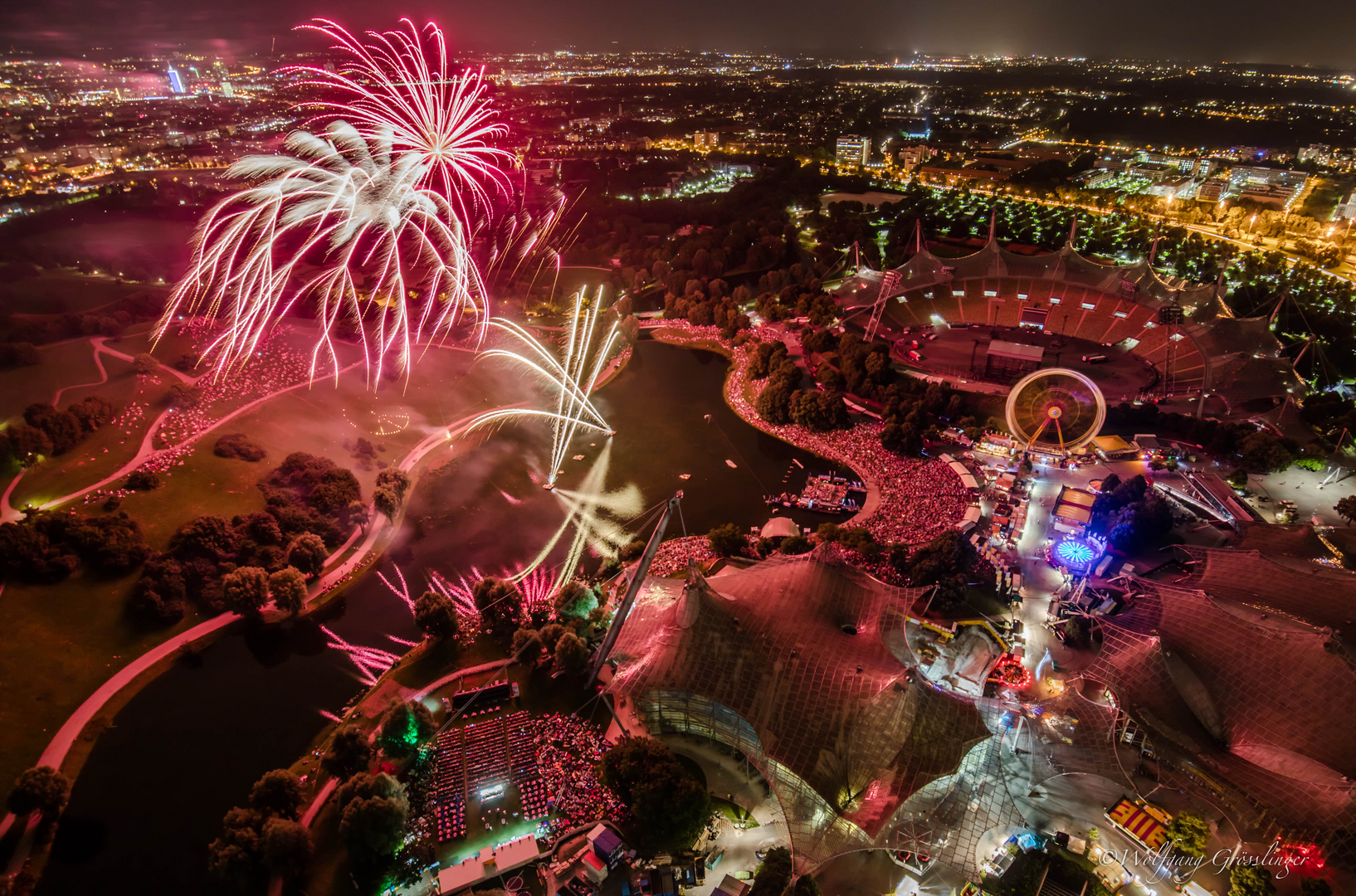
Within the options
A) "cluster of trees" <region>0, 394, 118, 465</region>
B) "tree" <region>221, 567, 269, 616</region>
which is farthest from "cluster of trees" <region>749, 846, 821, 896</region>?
"cluster of trees" <region>0, 394, 118, 465</region>

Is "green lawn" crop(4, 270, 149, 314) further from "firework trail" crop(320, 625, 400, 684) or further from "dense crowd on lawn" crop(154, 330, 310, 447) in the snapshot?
"firework trail" crop(320, 625, 400, 684)

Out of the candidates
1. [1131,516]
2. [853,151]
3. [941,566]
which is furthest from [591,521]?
[853,151]

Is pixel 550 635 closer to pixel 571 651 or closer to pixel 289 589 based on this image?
pixel 571 651

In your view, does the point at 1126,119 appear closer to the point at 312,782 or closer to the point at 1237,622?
the point at 1237,622

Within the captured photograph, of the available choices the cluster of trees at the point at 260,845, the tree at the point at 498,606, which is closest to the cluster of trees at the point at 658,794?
the tree at the point at 498,606


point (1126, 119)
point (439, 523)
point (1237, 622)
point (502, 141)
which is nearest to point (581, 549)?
point (439, 523)

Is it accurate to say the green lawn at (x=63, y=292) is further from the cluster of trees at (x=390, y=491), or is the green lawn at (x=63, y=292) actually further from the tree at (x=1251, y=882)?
the tree at (x=1251, y=882)
